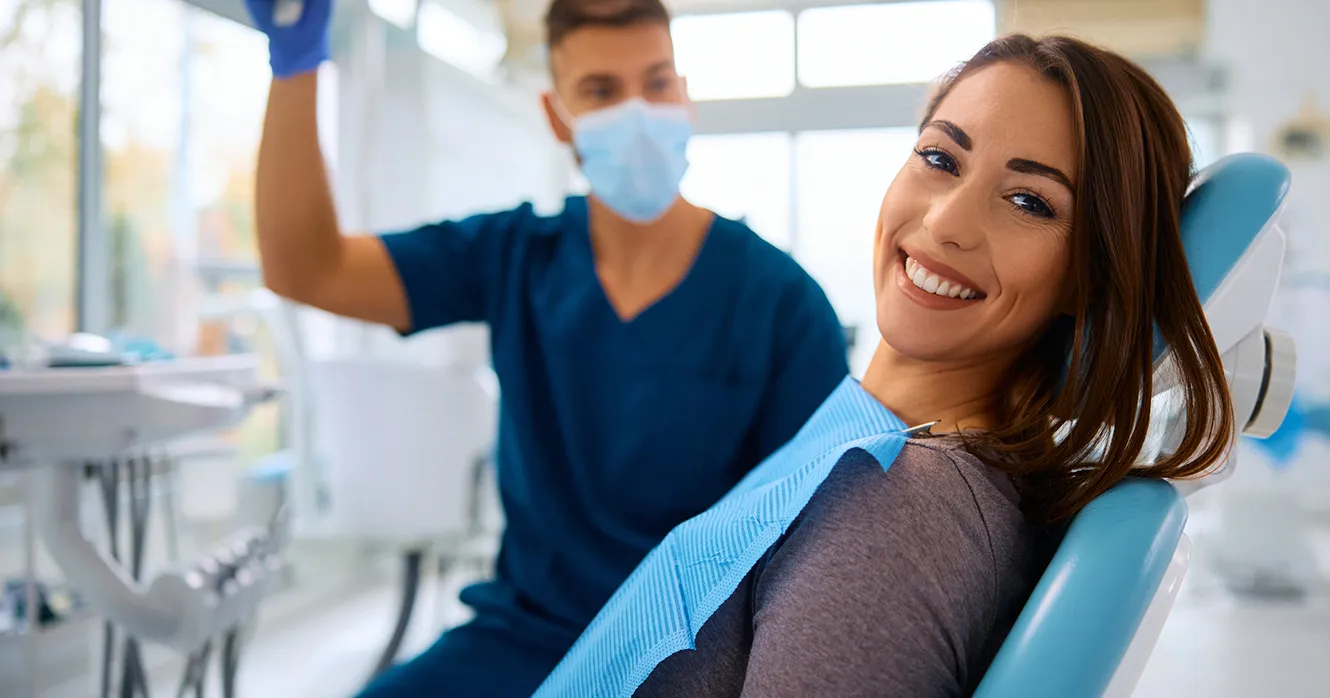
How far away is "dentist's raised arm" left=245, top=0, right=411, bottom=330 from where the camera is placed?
1020mm

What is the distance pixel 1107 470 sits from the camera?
62 centimetres

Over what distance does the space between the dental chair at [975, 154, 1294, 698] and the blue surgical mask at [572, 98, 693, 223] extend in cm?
66

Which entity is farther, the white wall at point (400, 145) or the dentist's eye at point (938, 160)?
the white wall at point (400, 145)

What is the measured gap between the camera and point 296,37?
1013 millimetres

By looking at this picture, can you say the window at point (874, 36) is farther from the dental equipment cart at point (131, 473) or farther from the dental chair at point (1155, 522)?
the dental chair at point (1155, 522)

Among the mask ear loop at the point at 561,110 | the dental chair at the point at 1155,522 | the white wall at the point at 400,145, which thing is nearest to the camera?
the dental chair at the point at 1155,522

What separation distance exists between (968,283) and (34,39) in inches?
82.7

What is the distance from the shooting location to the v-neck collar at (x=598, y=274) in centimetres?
113

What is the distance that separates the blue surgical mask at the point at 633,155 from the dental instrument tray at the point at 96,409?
0.66 meters

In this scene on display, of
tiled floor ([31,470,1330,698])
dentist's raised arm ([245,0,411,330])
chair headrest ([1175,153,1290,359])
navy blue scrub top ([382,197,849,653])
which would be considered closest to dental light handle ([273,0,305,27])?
dentist's raised arm ([245,0,411,330])

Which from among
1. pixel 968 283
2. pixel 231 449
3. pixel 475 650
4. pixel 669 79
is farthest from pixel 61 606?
pixel 968 283

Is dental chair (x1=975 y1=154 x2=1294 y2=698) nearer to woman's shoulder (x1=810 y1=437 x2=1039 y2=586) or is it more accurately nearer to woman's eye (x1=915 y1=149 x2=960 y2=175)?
woman's shoulder (x1=810 y1=437 x2=1039 y2=586)

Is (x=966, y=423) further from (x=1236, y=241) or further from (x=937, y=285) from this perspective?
(x=1236, y=241)

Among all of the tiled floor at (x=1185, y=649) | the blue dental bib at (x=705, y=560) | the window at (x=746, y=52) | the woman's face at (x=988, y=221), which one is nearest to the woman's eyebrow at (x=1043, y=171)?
the woman's face at (x=988, y=221)
